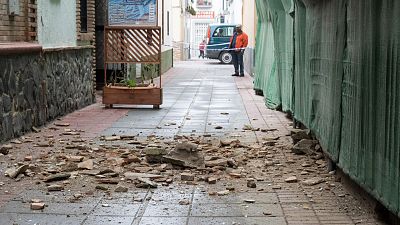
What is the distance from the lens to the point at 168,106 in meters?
14.0

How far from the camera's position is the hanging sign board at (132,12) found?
13359mm

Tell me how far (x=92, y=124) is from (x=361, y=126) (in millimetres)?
6545

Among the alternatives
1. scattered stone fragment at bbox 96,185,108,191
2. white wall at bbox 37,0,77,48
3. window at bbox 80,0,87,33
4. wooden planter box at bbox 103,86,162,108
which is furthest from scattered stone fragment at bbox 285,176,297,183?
window at bbox 80,0,87,33

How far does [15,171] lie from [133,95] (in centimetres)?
665

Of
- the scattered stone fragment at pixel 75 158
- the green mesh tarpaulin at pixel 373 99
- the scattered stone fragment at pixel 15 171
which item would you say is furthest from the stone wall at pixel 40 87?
the green mesh tarpaulin at pixel 373 99

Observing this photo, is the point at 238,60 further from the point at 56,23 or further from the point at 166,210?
the point at 166,210

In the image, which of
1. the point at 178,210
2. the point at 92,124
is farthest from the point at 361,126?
the point at 92,124

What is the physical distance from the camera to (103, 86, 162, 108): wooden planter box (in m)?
13.4

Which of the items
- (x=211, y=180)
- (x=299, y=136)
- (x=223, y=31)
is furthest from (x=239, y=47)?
(x=211, y=180)

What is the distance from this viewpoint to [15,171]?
6.86 metres

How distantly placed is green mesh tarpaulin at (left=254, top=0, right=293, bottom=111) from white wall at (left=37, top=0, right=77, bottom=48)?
4.01 m

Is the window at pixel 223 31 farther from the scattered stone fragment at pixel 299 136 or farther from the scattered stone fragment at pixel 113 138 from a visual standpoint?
the scattered stone fragment at pixel 299 136

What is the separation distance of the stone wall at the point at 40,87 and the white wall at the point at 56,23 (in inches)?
10.4

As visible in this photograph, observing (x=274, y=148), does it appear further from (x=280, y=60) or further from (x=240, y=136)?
(x=280, y=60)
